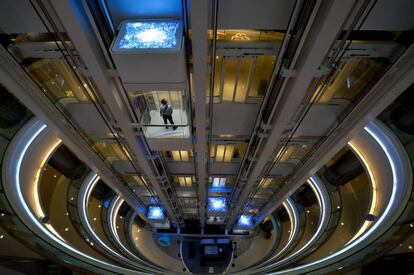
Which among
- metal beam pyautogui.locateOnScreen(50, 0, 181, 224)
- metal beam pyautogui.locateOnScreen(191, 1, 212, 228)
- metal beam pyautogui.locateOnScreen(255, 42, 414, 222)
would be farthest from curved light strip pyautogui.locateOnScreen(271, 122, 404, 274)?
metal beam pyautogui.locateOnScreen(50, 0, 181, 224)

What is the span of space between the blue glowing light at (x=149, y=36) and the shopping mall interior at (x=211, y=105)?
16 mm

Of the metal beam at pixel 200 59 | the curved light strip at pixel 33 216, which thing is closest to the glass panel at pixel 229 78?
the metal beam at pixel 200 59

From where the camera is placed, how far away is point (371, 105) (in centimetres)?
465

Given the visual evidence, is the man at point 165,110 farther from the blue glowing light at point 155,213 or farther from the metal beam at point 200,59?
the blue glowing light at point 155,213

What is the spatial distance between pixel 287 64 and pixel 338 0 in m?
A: 1.31

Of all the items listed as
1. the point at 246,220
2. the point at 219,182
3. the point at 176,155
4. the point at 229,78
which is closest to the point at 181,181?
the point at 219,182

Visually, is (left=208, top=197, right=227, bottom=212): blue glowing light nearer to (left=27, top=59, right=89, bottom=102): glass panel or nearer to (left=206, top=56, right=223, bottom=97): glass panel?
(left=206, top=56, right=223, bottom=97): glass panel

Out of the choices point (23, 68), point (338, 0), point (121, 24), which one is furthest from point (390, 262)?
point (23, 68)

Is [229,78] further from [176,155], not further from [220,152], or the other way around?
[176,155]

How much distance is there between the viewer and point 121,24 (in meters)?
3.57

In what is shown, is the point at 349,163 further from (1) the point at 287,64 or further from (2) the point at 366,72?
(1) the point at 287,64

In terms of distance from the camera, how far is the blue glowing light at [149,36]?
3316mm

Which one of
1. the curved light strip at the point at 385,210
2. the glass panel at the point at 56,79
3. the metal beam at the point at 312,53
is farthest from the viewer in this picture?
the curved light strip at the point at 385,210

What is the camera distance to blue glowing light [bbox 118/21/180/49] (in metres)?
3.32
